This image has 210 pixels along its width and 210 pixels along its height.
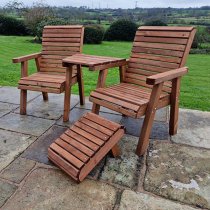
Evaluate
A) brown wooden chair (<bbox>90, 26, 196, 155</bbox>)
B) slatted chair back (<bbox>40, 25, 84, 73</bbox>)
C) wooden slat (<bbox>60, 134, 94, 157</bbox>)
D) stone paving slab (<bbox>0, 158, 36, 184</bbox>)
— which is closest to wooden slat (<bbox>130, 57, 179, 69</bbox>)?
brown wooden chair (<bbox>90, 26, 196, 155</bbox>)

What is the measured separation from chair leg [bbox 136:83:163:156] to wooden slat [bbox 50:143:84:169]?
721mm

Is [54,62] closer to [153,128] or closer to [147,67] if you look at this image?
[147,67]

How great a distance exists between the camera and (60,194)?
7.30 ft

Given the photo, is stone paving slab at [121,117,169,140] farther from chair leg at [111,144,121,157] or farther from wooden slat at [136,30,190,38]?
wooden slat at [136,30,190,38]

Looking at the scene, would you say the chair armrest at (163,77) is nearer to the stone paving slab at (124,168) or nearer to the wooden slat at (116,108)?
the wooden slat at (116,108)

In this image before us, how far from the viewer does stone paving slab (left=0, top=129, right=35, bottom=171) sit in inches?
106

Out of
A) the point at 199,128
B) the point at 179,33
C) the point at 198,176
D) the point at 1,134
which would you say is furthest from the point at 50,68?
the point at 198,176

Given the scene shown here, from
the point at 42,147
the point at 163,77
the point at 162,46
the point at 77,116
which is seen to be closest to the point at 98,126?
the point at 42,147

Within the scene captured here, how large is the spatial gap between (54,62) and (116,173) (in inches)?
88.3

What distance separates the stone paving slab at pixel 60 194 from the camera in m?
2.11

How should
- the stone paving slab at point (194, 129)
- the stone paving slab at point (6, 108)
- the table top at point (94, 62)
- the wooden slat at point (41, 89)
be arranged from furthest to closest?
the stone paving slab at point (6, 108) → the wooden slat at point (41, 89) → the stone paving slab at point (194, 129) → the table top at point (94, 62)

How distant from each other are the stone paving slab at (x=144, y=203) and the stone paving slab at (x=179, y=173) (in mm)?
A: 75

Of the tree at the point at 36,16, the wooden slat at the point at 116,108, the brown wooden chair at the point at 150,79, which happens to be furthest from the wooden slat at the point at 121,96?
the tree at the point at 36,16

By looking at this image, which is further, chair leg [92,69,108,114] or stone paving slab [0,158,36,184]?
chair leg [92,69,108,114]
